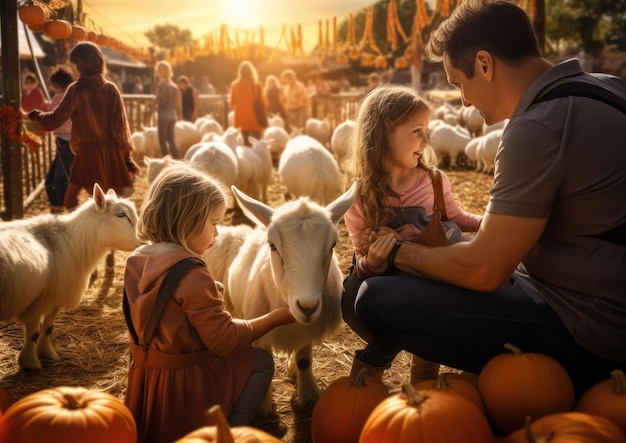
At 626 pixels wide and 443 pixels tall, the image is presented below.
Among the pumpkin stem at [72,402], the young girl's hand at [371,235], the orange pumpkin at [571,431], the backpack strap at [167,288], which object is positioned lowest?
the pumpkin stem at [72,402]

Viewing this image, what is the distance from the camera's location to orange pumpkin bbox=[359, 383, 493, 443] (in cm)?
223

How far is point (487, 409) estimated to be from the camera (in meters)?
2.65

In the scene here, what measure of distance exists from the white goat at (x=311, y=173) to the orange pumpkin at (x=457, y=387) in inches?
244

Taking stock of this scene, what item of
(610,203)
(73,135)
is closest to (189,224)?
(610,203)

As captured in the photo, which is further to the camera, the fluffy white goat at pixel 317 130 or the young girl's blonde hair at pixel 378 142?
the fluffy white goat at pixel 317 130

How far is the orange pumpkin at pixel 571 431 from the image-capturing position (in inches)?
80.2

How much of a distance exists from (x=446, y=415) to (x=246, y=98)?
12521mm

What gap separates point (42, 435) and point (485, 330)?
6.09ft

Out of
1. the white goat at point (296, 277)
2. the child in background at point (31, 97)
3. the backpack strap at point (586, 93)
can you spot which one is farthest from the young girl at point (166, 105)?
the backpack strap at point (586, 93)

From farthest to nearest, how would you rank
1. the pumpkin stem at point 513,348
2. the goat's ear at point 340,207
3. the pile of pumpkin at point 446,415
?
the goat's ear at point 340,207 < the pumpkin stem at point 513,348 < the pile of pumpkin at point 446,415

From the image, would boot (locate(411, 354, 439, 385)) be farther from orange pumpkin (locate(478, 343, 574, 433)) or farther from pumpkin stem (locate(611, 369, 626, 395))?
pumpkin stem (locate(611, 369, 626, 395))

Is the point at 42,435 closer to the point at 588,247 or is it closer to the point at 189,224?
the point at 189,224

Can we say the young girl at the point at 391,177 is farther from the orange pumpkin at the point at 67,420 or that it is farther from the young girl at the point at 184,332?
the orange pumpkin at the point at 67,420

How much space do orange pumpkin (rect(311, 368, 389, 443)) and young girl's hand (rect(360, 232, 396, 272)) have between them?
0.51 meters
